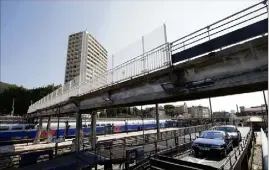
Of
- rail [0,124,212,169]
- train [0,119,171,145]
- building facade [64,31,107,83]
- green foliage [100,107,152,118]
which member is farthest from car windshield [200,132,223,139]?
building facade [64,31,107,83]

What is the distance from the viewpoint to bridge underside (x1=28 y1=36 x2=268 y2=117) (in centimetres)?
658

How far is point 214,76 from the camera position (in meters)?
7.80

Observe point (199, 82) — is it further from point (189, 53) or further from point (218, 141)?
point (218, 141)

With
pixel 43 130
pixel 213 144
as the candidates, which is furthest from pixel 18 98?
pixel 213 144

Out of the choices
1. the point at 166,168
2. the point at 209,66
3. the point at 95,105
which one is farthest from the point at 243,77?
the point at 95,105

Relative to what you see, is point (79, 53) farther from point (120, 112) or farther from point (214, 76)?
point (214, 76)

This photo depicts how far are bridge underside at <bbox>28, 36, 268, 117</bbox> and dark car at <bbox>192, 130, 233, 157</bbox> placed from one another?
5.77 m

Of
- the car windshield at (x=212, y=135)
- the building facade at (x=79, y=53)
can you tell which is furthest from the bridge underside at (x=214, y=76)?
the building facade at (x=79, y=53)

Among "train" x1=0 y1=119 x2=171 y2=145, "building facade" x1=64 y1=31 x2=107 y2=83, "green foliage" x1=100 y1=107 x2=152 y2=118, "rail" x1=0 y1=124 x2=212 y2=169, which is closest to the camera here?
"rail" x1=0 y1=124 x2=212 y2=169

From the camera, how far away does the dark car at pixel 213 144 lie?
1302 centimetres

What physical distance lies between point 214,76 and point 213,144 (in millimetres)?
7526

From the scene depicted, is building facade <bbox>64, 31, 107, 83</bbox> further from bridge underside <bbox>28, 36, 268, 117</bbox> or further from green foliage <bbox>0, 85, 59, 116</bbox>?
bridge underside <bbox>28, 36, 268, 117</bbox>

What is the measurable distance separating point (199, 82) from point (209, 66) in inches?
32.4

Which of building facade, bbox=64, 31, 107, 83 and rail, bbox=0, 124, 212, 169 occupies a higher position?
building facade, bbox=64, 31, 107, 83
